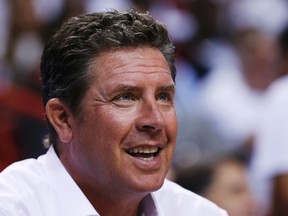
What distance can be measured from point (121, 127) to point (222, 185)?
6.65 ft

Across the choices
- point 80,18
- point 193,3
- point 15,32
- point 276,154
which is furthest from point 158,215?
point 193,3

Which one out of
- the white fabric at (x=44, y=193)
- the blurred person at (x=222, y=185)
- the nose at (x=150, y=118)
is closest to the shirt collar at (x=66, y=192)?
the white fabric at (x=44, y=193)

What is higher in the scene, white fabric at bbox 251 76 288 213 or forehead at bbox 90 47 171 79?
forehead at bbox 90 47 171 79

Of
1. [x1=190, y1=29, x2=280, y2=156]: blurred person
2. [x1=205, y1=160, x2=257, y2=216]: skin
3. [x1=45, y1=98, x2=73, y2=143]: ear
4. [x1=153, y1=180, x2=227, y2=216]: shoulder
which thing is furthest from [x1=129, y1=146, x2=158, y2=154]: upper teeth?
[x1=190, y1=29, x2=280, y2=156]: blurred person

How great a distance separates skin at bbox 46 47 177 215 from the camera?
360cm

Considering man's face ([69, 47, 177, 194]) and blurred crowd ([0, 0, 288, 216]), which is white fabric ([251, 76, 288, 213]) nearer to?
blurred crowd ([0, 0, 288, 216])

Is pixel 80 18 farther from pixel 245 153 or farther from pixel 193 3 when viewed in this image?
pixel 193 3

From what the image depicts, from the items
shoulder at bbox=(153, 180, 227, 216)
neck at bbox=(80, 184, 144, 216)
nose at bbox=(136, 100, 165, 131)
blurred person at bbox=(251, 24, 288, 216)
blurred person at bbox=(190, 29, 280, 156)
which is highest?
nose at bbox=(136, 100, 165, 131)

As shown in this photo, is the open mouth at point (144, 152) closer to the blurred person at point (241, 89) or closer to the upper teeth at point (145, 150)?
the upper teeth at point (145, 150)

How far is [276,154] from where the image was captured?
18.7ft

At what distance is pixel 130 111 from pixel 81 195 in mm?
382

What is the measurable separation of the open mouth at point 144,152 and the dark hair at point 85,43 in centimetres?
28

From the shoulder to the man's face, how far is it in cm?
39

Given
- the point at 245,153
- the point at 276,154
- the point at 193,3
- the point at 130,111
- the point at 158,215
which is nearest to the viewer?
the point at 130,111
